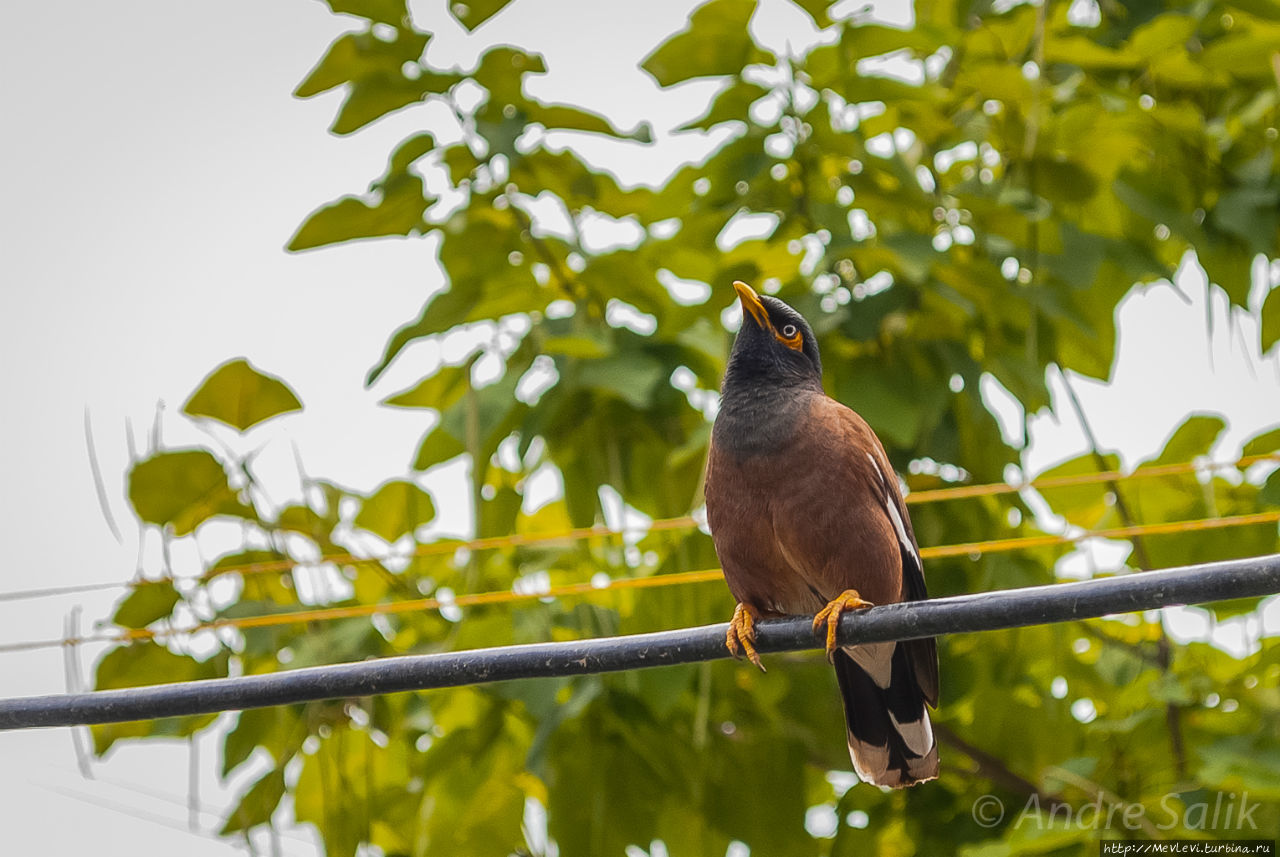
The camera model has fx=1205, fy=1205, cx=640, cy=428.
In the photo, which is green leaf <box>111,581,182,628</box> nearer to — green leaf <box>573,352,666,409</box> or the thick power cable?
the thick power cable

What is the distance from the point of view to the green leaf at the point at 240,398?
9.17ft

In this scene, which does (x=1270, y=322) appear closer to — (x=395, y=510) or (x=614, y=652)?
(x=614, y=652)

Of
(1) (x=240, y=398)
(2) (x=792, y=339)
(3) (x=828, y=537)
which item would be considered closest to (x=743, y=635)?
(3) (x=828, y=537)

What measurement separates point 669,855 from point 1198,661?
50.7 inches

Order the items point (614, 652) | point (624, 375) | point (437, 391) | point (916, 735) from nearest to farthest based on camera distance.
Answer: point (614, 652) < point (916, 735) < point (624, 375) < point (437, 391)

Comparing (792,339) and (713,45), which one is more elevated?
(713,45)

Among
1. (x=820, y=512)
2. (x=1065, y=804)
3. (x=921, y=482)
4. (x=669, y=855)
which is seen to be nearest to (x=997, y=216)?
(x=921, y=482)

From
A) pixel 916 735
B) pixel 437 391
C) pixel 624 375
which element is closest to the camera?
pixel 916 735

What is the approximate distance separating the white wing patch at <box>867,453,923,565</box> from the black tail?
20cm

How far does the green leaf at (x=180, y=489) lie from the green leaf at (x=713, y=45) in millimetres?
1429

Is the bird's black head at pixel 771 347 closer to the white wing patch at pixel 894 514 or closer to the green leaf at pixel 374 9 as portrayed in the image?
the white wing patch at pixel 894 514

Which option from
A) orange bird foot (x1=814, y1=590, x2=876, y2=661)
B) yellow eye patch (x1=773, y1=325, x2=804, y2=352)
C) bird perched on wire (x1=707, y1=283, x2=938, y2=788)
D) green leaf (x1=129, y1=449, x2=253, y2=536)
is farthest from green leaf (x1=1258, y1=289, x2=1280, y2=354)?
green leaf (x1=129, y1=449, x2=253, y2=536)

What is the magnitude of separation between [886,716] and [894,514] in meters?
0.42

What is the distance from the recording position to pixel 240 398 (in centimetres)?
284
